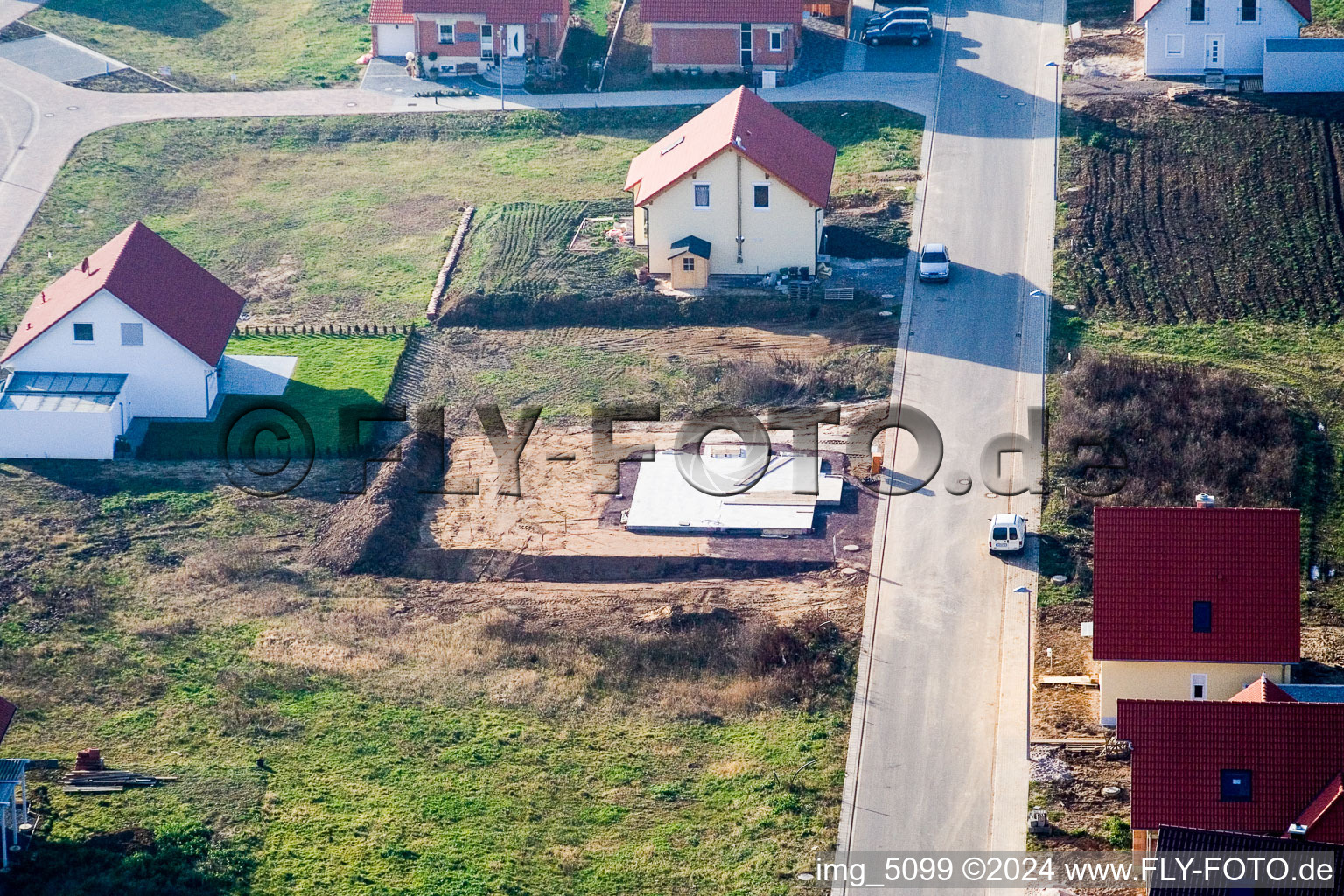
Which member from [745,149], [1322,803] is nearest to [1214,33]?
[745,149]

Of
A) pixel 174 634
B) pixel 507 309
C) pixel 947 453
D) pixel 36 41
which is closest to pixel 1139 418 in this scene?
pixel 947 453

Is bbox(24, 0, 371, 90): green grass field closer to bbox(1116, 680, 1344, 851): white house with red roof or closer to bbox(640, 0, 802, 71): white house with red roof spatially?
bbox(640, 0, 802, 71): white house with red roof

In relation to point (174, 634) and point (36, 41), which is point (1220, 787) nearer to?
point (174, 634)

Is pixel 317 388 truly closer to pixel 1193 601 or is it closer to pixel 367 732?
pixel 367 732

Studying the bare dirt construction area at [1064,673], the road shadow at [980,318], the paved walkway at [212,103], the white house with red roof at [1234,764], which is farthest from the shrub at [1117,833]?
the paved walkway at [212,103]

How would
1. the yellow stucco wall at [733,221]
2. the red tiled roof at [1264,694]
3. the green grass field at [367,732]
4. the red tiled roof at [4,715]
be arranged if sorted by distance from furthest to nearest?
the yellow stucco wall at [733,221], the red tiled roof at [4,715], the red tiled roof at [1264,694], the green grass field at [367,732]

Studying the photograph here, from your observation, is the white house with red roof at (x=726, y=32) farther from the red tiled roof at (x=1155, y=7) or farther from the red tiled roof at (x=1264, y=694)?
the red tiled roof at (x=1264, y=694)
